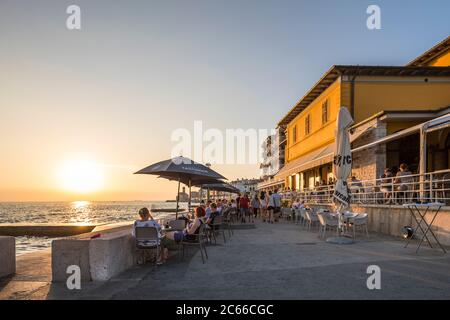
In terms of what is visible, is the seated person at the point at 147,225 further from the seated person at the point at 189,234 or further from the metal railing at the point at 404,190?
the metal railing at the point at 404,190

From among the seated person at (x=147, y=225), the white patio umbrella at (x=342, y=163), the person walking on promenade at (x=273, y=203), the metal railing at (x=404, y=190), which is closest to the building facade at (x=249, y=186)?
the person walking on promenade at (x=273, y=203)

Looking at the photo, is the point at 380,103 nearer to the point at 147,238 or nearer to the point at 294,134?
the point at 294,134

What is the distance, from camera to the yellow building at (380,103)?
57.7 ft

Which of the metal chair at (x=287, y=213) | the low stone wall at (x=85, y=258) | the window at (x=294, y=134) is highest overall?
the window at (x=294, y=134)

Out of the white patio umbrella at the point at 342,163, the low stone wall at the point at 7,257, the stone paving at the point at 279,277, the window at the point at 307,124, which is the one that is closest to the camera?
the stone paving at the point at 279,277

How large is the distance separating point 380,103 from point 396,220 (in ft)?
34.7

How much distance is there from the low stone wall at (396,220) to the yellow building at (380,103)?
160 inches

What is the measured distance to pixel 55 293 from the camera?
5.35 m

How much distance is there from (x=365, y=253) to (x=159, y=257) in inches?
165

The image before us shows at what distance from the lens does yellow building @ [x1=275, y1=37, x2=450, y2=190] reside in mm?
17584

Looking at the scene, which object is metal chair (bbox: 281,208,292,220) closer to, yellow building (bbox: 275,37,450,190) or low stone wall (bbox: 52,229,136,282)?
yellow building (bbox: 275,37,450,190)

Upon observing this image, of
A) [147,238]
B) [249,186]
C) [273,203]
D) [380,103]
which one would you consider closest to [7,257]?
[147,238]
